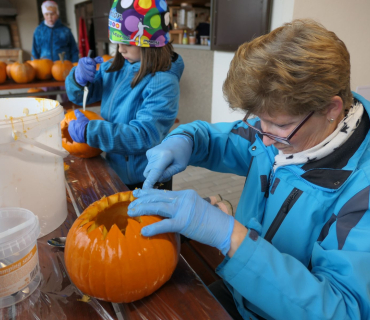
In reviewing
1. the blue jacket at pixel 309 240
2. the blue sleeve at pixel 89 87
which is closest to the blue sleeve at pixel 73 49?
the blue sleeve at pixel 89 87

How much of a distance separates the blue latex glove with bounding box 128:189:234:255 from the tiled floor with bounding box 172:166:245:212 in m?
1.94

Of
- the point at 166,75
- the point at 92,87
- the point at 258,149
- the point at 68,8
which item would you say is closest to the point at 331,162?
the point at 258,149

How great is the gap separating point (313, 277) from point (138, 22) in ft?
4.06

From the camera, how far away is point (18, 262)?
601 millimetres

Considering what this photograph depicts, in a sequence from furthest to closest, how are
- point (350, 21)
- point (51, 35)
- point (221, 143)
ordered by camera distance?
point (51, 35) → point (350, 21) → point (221, 143)

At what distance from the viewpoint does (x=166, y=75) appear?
142 cm

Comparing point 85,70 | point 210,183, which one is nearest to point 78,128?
point 85,70

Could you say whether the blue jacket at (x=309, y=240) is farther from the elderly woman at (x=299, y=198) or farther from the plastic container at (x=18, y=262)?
the plastic container at (x=18, y=262)

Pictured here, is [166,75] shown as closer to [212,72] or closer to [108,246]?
[108,246]

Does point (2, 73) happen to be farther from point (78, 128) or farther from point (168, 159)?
point (168, 159)

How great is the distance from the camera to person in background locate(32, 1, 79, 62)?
391cm

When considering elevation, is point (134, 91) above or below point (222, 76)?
above

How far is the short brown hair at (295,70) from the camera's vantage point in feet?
2.05

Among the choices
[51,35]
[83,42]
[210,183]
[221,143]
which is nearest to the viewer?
[221,143]
